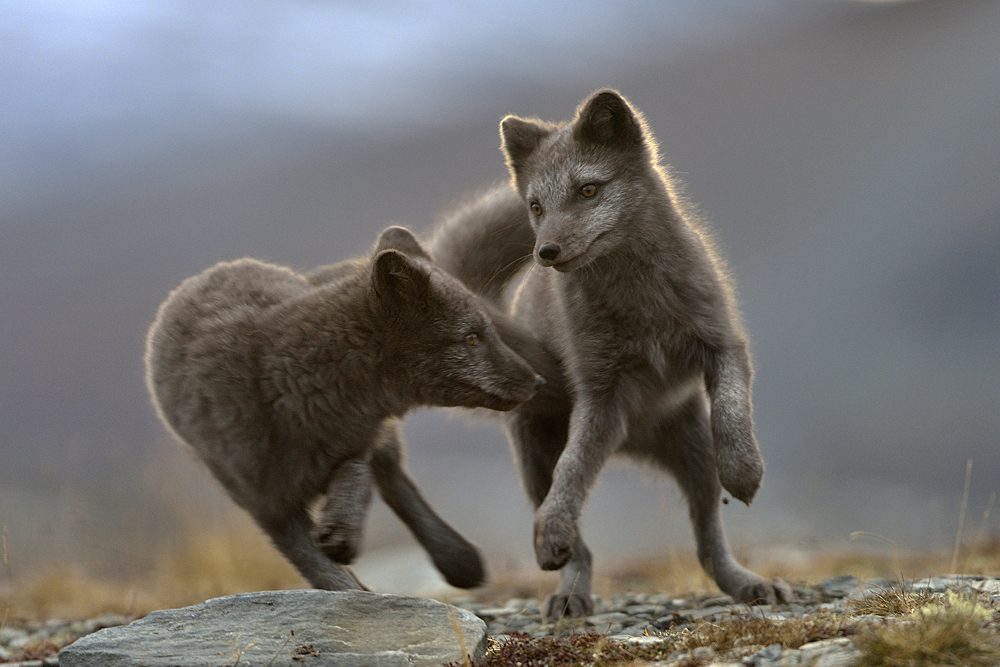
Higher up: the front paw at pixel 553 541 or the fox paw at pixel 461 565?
the front paw at pixel 553 541

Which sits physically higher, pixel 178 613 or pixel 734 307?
pixel 734 307

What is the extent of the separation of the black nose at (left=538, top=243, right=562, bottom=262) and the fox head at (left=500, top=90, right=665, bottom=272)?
4.4 inches

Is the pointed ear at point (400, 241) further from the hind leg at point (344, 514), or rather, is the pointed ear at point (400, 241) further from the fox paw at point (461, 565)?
the fox paw at point (461, 565)

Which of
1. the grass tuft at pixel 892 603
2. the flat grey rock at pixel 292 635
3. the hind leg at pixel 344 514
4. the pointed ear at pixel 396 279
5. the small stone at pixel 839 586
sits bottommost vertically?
the small stone at pixel 839 586

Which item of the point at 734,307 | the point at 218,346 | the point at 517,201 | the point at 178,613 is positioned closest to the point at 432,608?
the point at 178,613

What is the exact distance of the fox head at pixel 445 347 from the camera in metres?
4.22

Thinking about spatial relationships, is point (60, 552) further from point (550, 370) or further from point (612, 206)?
point (612, 206)

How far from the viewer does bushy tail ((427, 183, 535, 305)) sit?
5.33m

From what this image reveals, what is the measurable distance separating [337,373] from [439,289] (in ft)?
2.13

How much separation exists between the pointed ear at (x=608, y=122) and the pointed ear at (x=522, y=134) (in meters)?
0.29

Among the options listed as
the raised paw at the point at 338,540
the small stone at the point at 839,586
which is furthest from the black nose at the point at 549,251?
the small stone at the point at 839,586

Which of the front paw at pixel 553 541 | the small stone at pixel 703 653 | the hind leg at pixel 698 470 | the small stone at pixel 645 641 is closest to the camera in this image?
the small stone at pixel 703 653

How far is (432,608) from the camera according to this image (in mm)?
3617

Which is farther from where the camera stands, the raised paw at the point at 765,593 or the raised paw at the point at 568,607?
the raised paw at the point at 568,607
